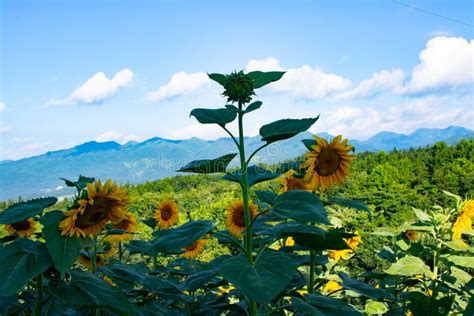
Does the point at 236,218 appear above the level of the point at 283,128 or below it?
below

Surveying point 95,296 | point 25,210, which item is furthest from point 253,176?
point 25,210

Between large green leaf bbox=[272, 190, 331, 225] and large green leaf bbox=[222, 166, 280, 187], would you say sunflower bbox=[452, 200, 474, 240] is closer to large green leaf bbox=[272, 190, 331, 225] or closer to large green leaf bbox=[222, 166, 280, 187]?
large green leaf bbox=[222, 166, 280, 187]

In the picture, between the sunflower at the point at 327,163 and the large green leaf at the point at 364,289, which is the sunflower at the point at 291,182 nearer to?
the sunflower at the point at 327,163

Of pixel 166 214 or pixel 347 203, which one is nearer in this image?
pixel 347 203

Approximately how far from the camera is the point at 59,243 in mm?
1424

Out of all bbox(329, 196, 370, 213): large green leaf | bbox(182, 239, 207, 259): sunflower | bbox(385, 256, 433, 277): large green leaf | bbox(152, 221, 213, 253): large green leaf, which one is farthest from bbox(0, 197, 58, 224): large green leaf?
bbox(182, 239, 207, 259): sunflower

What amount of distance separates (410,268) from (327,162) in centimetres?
105

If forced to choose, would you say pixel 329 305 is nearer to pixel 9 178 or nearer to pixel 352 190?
pixel 352 190

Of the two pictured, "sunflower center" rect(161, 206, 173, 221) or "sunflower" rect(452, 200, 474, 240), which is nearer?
"sunflower" rect(452, 200, 474, 240)

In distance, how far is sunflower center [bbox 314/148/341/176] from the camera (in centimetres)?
199

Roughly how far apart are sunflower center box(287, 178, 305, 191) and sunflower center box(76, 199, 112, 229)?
94 cm

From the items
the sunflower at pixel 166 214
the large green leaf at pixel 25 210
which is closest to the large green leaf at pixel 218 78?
the large green leaf at pixel 25 210

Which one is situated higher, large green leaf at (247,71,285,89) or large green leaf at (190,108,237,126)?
large green leaf at (247,71,285,89)

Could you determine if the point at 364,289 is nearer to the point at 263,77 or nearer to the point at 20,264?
the point at 263,77
